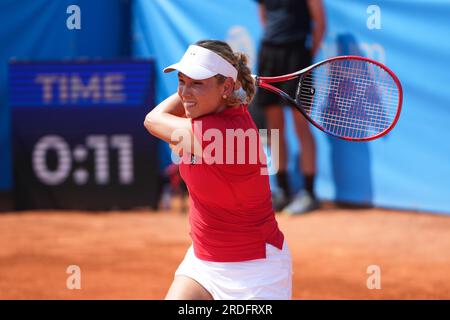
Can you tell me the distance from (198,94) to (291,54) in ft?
12.3

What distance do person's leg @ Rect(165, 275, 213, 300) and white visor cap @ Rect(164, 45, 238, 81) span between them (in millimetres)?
676

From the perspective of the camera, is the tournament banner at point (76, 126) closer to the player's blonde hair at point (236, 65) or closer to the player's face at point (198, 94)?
the player's blonde hair at point (236, 65)

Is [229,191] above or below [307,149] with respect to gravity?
above

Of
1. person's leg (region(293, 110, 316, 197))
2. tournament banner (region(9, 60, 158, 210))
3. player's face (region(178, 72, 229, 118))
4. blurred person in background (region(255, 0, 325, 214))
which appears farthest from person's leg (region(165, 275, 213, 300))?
tournament banner (region(9, 60, 158, 210))

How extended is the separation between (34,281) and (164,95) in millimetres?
3325

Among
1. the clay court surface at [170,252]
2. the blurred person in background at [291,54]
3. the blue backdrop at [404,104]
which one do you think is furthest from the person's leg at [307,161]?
the blue backdrop at [404,104]

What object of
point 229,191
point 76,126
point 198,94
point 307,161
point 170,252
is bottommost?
point 170,252

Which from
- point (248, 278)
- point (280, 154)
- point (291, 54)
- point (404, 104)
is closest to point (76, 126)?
point (280, 154)

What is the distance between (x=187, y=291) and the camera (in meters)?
2.61

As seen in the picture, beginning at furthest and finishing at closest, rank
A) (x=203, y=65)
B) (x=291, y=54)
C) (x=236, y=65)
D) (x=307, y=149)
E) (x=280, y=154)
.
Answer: (x=280, y=154)
(x=307, y=149)
(x=291, y=54)
(x=236, y=65)
(x=203, y=65)

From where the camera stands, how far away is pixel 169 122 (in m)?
2.64

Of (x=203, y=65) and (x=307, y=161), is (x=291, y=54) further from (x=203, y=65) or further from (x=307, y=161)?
(x=203, y=65)

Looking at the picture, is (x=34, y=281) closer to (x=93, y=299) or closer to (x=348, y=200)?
(x=93, y=299)

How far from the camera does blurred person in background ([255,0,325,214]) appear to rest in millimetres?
6207
